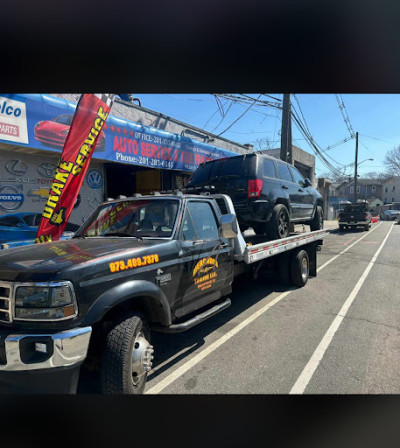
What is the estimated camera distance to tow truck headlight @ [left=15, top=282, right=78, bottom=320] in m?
2.19

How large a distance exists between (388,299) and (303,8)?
547cm

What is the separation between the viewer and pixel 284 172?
6484 mm

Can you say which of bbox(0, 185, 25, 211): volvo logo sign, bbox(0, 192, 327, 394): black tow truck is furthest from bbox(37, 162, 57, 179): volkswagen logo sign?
bbox(0, 192, 327, 394): black tow truck

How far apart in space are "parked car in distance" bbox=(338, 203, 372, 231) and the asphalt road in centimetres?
1795

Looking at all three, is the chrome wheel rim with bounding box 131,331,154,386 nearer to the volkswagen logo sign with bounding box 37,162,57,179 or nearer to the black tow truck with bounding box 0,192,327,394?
the black tow truck with bounding box 0,192,327,394

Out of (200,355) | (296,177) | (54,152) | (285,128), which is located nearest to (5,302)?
(200,355)

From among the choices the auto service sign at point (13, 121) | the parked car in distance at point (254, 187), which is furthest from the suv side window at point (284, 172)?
the auto service sign at point (13, 121)

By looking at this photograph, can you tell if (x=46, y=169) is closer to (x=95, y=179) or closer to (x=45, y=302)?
(x=95, y=179)

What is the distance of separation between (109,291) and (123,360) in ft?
1.98

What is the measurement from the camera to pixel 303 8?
2.88 meters

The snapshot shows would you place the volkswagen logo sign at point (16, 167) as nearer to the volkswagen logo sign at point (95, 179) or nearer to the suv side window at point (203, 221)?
the volkswagen logo sign at point (95, 179)

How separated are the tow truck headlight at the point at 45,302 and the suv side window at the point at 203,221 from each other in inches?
62.7

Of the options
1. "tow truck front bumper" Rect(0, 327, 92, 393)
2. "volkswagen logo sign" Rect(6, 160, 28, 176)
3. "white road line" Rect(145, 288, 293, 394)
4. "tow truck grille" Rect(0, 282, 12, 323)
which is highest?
"volkswagen logo sign" Rect(6, 160, 28, 176)

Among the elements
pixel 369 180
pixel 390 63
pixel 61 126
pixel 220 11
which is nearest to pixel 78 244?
pixel 220 11
